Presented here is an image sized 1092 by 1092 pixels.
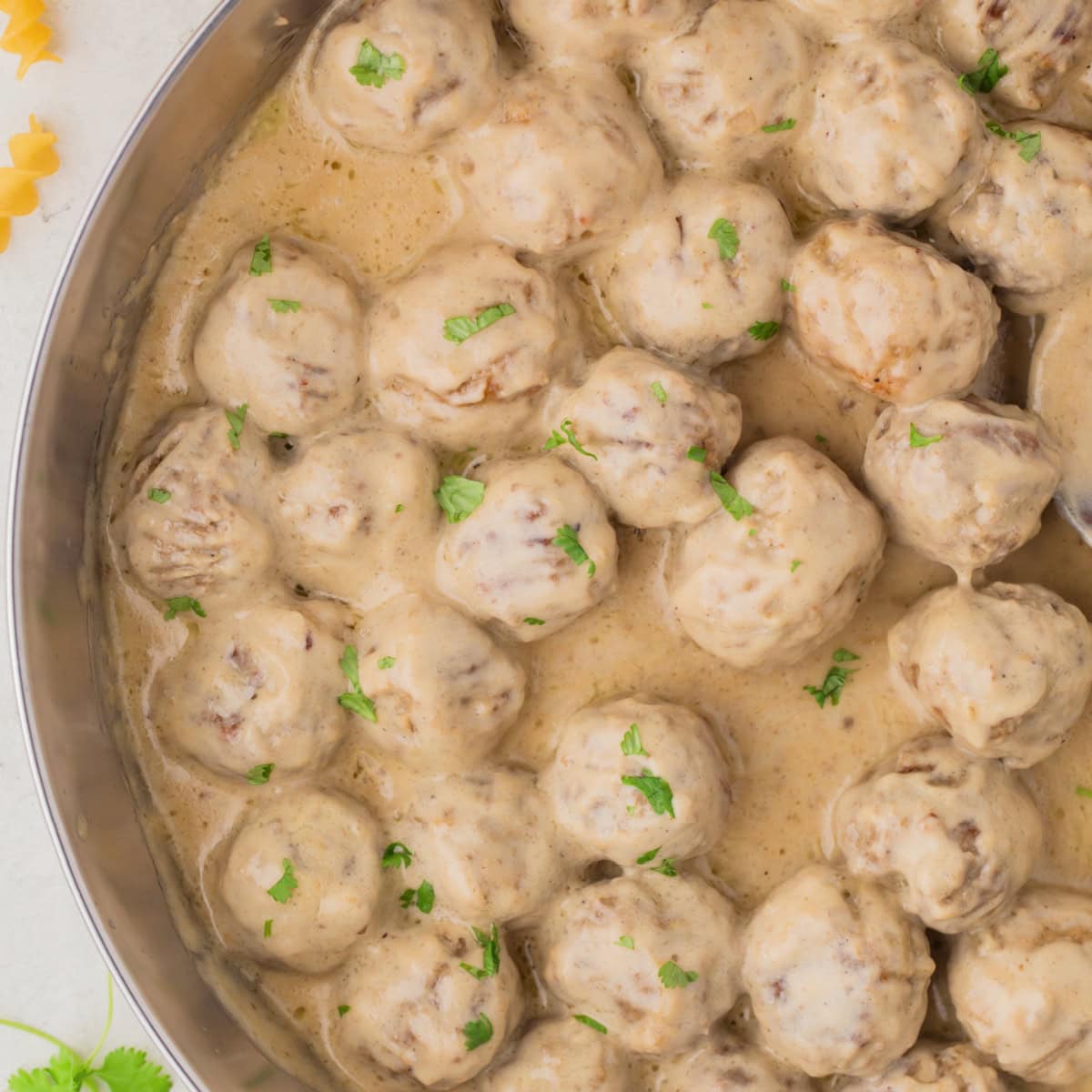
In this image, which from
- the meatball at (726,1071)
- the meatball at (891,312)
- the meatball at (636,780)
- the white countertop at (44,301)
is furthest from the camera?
the white countertop at (44,301)

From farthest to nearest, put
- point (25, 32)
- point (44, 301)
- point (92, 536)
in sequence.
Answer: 1. point (44, 301)
2. point (25, 32)
3. point (92, 536)

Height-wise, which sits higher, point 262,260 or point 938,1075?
point 262,260

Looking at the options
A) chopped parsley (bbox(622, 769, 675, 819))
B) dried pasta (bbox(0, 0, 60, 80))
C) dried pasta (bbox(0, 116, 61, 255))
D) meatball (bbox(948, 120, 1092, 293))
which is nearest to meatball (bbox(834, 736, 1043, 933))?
chopped parsley (bbox(622, 769, 675, 819))

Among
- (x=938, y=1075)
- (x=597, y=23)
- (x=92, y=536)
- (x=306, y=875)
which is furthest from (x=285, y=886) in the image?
(x=597, y=23)

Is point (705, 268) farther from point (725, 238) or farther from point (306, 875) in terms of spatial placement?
point (306, 875)

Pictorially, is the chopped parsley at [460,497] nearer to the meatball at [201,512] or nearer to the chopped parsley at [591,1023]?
the meatball at [201,512]

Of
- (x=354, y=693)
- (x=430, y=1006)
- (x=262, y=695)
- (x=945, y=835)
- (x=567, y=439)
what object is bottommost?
(x=945, y=835)

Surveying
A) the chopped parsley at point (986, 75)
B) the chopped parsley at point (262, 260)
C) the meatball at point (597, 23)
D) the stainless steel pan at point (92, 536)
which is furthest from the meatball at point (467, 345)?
the chopped parsley at point (986, 75)
